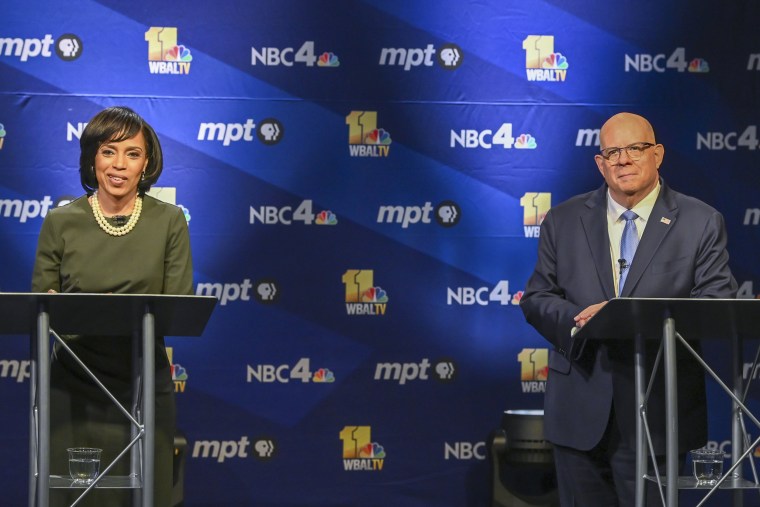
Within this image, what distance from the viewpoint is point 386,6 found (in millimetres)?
5465

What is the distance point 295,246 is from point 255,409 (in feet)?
2.81

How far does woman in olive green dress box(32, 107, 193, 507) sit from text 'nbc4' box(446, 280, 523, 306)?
2.26m

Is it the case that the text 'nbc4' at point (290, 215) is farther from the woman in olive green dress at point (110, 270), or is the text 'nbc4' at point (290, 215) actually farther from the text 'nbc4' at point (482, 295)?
the woman in olive green dress at point (110, 270)

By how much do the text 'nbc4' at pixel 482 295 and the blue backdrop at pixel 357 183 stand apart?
0.03 ft

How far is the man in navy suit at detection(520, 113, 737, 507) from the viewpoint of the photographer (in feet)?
10.4

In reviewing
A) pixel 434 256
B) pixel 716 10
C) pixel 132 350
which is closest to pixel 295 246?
pixel 434 256

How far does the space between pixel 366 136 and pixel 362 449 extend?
1616 mm

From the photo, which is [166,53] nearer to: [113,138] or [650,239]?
[113,138]

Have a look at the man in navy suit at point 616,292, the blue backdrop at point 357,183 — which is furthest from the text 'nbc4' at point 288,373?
the man in navy suit at point 616,292

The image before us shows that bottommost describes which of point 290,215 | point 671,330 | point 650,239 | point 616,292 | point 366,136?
point 671,330

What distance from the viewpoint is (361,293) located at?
17.6ft

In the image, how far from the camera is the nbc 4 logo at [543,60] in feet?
18.0

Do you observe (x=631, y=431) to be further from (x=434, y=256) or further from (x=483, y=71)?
(x=483, y=71)

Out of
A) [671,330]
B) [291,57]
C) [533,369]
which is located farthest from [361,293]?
[671,330]
